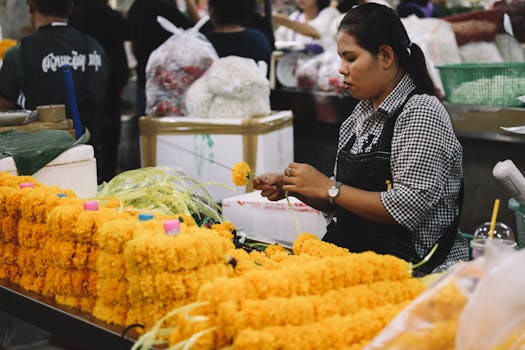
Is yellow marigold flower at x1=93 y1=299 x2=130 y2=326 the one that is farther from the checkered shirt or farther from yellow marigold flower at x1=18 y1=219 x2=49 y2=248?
the checkered shirt

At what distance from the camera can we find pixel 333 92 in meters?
5.73

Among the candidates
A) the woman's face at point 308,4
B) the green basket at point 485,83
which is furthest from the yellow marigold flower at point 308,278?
the woman's face at point 308,4

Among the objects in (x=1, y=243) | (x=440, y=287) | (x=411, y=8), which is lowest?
(x=1, y=243)

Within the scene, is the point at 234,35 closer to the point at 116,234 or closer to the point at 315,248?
the point at 315,248

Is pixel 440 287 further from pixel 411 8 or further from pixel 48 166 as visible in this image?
pixel 411 8

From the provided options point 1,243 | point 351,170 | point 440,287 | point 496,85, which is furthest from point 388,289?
point 496,85

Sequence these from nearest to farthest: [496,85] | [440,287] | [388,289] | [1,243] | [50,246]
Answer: [440,287], [388,289], [50,246], [1,243], [496,85]

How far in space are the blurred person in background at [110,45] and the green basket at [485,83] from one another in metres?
2.80

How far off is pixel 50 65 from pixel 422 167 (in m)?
2.86

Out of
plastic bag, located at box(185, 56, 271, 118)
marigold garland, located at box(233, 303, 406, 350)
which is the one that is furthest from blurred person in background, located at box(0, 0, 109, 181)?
marigold garland, located at box(233, 303, 406, 350)

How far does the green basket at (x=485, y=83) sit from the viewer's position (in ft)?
14.2

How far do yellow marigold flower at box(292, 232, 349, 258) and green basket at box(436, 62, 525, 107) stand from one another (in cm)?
270

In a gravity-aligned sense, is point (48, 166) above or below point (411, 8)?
below

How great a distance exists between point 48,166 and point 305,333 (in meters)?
1.71
